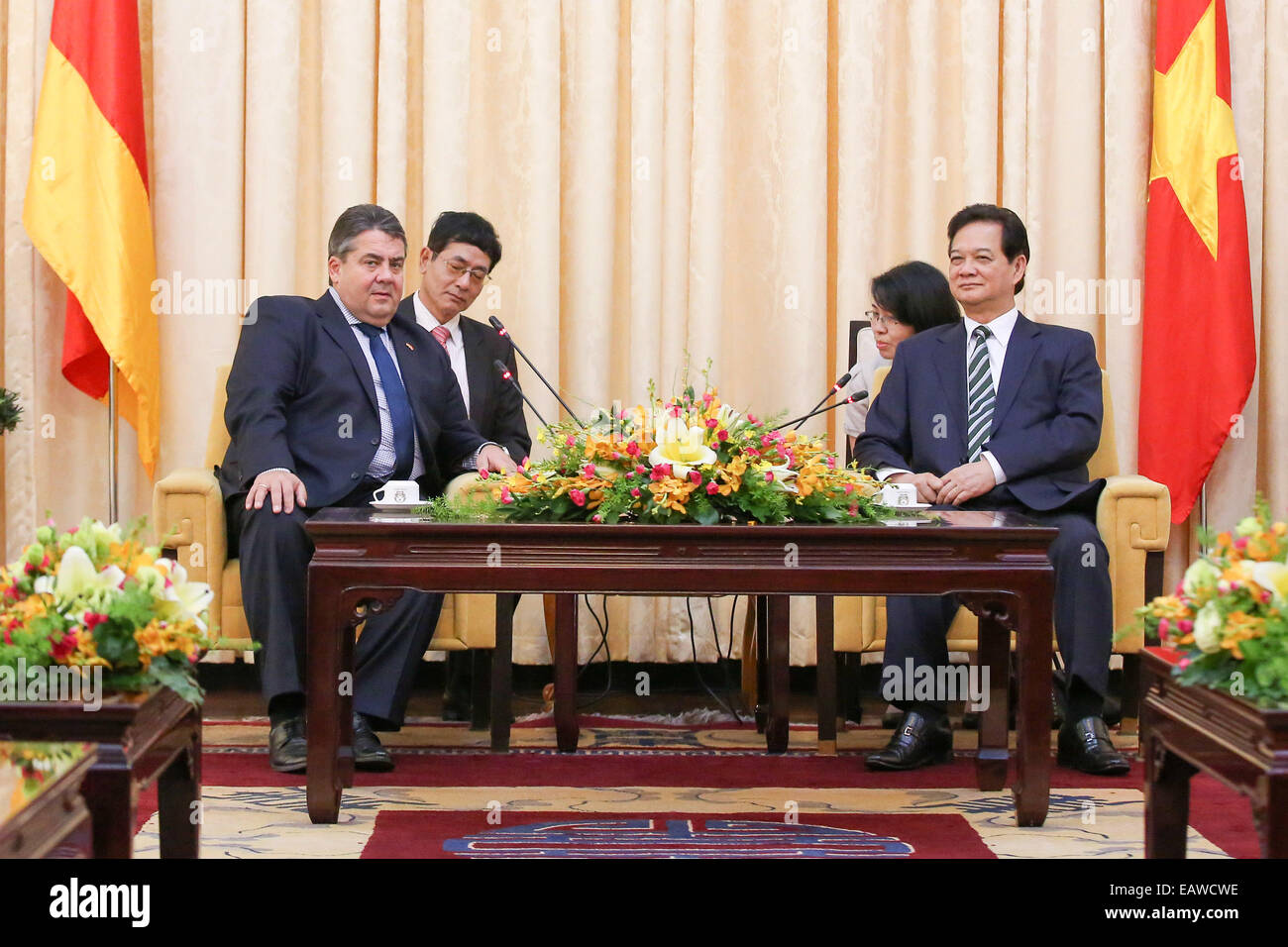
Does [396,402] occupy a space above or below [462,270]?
below

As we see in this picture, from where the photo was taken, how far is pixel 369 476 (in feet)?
13.4

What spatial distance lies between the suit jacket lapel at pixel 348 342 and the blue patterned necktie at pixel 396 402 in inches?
1.7

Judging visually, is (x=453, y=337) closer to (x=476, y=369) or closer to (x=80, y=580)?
(x=476, y=369)

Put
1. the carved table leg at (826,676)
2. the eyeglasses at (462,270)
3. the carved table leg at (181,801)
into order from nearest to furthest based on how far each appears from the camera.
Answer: the carved table leg at (181,801) → the carved table leg at (826,676) → the eyeglasses at (462,270)

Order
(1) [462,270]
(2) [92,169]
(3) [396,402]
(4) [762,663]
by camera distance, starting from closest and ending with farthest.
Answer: (3) [396,402] < (4) [762,663] < (1) [462,270] < (2) [92,169]

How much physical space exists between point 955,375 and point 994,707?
3.62 feet

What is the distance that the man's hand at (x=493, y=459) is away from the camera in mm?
4254

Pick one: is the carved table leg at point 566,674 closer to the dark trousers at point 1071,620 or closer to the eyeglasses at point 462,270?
the dark trousers at point 1071,620

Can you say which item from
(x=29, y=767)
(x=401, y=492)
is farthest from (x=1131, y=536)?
(x=29, y=767)

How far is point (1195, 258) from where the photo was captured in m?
4.99

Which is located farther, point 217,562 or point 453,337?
point 453,337

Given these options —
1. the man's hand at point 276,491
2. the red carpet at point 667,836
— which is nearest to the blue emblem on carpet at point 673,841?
the red carpet at point 667,836
